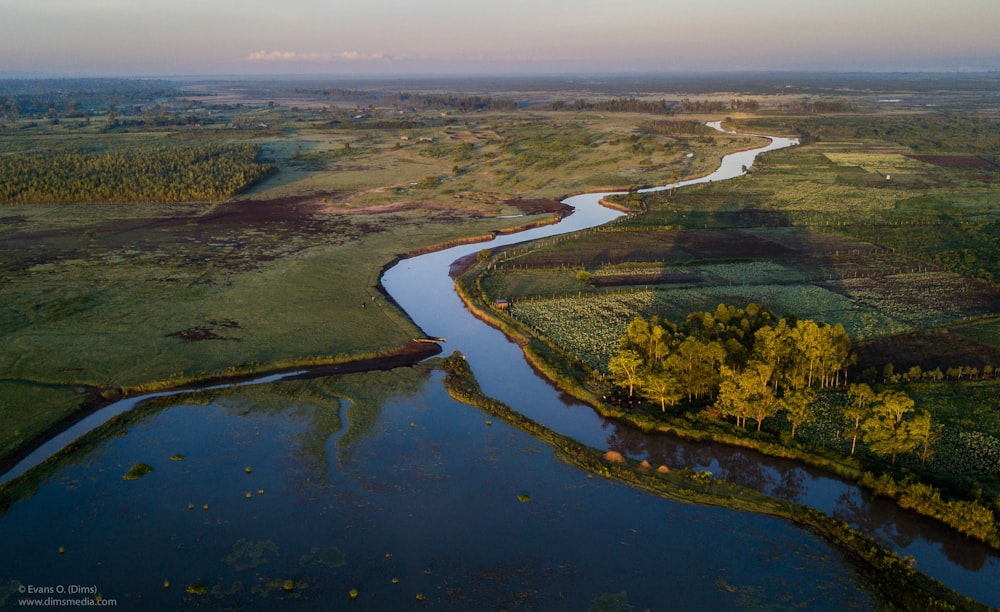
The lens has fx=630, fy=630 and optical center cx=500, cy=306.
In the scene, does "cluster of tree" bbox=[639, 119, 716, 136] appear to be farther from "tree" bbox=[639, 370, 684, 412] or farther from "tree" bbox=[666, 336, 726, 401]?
"tree" bbox=[639, 370, 684, 412]

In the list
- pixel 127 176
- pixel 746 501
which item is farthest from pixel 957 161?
pixel 127 176

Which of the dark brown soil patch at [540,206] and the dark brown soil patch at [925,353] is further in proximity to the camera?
the dark brown soil patch at [540,206]

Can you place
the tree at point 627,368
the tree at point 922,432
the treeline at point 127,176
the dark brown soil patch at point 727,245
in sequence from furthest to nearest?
the treeline at point 127,176 → the dark brown soil patch at point 727,245 → the tree at point 627,368 → the tree at point 922,432

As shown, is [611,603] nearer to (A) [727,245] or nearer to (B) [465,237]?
(A) [727,245]

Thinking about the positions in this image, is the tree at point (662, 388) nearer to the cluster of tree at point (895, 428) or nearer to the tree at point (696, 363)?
the tree at point (696, 363)

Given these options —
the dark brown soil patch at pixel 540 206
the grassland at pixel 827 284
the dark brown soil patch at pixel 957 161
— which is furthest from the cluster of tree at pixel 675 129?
the dark brown soil patch at pixel 540 206

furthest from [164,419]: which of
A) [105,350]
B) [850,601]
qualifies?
[850,601]

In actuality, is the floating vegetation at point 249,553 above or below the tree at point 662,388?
below

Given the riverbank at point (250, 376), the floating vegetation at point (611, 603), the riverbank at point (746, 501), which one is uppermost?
the riverbank at point (250, 376)

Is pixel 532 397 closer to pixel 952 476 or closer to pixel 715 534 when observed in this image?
pixel 715 534
